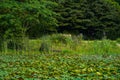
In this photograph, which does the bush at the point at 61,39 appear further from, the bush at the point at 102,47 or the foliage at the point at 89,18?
the foliage at the point at 89,18

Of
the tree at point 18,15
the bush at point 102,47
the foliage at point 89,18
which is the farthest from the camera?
the foliage at point 89,18

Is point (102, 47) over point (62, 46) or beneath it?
over

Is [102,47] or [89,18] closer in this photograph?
[102,47]

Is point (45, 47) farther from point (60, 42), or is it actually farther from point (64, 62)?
point (64, 62)

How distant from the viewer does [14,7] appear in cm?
2016

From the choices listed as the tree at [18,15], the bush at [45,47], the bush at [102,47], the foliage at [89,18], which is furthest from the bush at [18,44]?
the foliage at [89,18]

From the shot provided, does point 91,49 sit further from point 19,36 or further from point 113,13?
point 113,13

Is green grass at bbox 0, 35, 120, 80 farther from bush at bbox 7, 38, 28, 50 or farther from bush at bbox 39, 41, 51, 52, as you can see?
bush at bbox 7, 38, 28, 50

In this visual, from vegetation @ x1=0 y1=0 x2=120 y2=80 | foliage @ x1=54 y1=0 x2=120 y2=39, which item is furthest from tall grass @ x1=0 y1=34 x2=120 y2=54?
foliage @ x1=54 y1=0 x2=120 y2=39

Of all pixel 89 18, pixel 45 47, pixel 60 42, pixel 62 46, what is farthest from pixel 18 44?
pixel 89 18

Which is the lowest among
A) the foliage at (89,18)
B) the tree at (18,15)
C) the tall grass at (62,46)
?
the foliage at (89,18)

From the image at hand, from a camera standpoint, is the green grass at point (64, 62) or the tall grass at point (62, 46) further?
the tall grass at point (62, 46)

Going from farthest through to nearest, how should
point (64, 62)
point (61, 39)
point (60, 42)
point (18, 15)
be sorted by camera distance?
1. point (61, 39)
2. point (60, 42)
3. point (18, 15)
4. point (64, 62)

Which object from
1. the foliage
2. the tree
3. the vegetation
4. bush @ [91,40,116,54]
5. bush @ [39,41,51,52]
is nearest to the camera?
the vegetation
